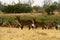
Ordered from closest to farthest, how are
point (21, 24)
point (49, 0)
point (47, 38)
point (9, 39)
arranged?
point (9, 39)
point (47, 38)
point (21, 24)
point (49, 0)

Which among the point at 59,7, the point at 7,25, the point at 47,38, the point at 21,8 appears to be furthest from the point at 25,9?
the point at 47,38

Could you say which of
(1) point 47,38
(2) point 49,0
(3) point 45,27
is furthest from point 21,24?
(2) point 49,0

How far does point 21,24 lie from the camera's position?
1631 centimetres

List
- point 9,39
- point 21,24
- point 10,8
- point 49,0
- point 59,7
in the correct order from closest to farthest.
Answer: point 9,39 → point 21,24 → point 10,8 → point 59,7 → point 49,0

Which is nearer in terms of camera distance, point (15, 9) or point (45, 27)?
point (45, 27)

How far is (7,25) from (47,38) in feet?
24.0

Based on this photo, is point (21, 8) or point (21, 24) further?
point (21, 8)

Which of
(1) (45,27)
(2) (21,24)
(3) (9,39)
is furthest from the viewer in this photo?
(1) (45,27)

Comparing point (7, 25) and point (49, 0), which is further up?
point (7, 25)

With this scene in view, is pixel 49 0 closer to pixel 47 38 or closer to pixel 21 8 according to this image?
pixel 21 8

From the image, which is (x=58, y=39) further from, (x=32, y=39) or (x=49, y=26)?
(x=49, y=26)

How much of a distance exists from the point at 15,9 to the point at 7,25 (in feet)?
69.5

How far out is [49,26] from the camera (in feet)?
59.6

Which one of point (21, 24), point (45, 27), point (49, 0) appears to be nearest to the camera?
point (21, 24)
